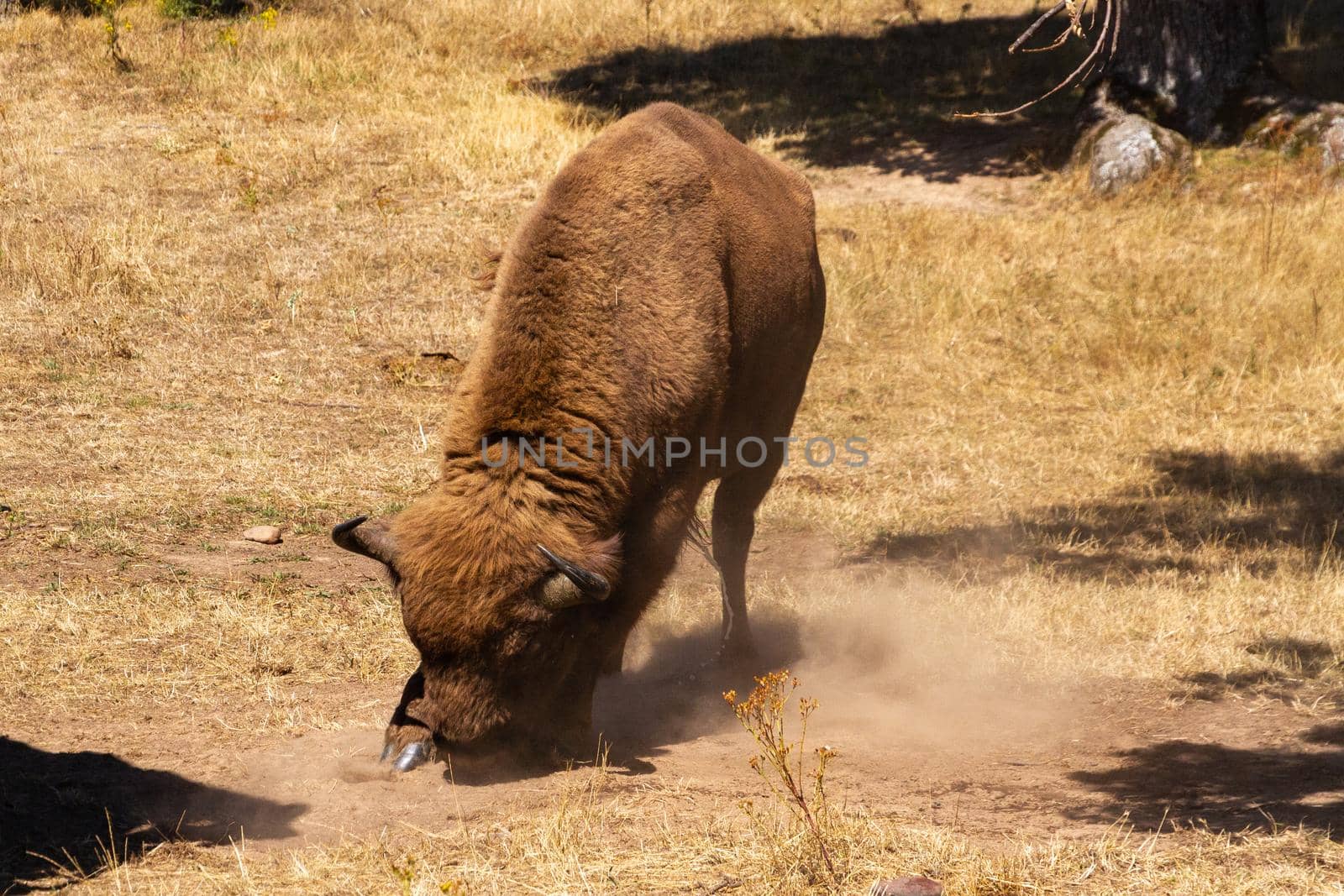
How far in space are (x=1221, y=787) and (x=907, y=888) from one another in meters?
1.88

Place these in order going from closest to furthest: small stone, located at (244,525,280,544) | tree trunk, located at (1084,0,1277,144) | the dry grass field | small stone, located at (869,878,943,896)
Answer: small stone, located at (869,878,943,896) < the dry grass field < small stone, located at (244,525,280,544) < tree trunk, located at (1084,0,1277,144)

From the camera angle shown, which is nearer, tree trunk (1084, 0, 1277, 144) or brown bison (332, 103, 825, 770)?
brown bison (332, 103, 825, 770)

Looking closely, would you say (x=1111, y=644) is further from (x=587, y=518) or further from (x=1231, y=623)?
(x=587, y=518)

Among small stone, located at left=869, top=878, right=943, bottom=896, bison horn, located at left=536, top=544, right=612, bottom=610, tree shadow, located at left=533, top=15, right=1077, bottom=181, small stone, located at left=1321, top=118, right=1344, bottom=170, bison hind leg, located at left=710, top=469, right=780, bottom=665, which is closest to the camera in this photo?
small stone, located at left=869, top=878, right=943, bottom=896

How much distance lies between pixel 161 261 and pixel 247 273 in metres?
0.78

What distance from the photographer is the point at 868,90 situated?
730 inches

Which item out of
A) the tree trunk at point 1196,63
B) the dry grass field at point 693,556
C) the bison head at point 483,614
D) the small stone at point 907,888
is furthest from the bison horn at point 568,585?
the tree trunk at point 1196,63

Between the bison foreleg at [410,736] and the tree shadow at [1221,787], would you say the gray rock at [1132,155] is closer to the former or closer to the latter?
the tree shadow at [1221,787]

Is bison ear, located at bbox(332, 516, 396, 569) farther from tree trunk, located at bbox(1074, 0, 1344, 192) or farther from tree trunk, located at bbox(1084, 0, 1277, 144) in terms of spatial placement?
tree trunk, located at bbox(1084, 0, 1277, 144)

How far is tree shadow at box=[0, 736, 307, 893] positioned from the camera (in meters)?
4.24

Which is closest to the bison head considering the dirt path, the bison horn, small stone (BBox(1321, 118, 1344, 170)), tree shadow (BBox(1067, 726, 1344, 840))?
the bison horn

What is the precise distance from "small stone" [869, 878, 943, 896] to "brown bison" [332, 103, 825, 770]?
1469mm

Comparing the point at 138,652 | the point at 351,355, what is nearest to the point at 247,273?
the point at 351,355

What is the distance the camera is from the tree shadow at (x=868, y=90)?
16.2m
